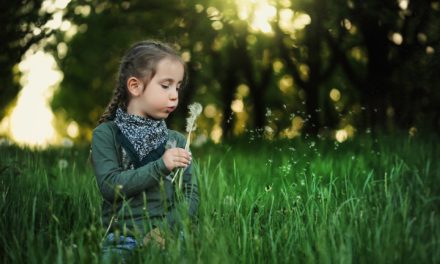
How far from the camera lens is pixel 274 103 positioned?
13273 millimetres

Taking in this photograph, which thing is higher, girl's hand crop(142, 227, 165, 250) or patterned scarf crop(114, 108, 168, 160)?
patterned scarf crop(114, 108, 168, 160)

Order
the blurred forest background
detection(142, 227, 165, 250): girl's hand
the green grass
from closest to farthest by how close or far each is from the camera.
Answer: the green grass
detection(142, 227, 165, 250): girl's hand
the blurred forest background

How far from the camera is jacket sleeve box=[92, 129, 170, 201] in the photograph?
9.59 feet

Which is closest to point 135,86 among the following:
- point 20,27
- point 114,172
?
point 114,172

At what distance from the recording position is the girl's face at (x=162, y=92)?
122 inches

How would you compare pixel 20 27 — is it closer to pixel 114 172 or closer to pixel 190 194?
pixel 114 172

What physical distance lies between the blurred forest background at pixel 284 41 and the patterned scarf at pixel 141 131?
149cm

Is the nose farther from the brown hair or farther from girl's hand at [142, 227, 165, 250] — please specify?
girl's hand at [142, 227, 165, 250]

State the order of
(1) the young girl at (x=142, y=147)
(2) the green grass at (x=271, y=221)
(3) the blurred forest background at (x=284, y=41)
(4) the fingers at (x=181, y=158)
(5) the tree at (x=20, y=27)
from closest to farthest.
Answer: (2) the green grass at (x=271, y=221)
(4) the fingers at (x=181, y=158)
(1) the young girl at (x=142, y=147)
(5) the tree at (x=20, y=27)
(3) the blurred forest background at (x=284, y=41)

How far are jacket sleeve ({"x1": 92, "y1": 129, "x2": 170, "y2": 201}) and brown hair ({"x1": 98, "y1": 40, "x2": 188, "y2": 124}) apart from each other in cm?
25

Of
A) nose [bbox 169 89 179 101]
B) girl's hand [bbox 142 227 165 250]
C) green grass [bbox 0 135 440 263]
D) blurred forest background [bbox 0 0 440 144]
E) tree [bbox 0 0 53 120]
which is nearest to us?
green grass [bbox 0 135 440 263]

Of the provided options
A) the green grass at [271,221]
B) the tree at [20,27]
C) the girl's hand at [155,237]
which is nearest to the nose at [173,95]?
the green grass at [271,221]

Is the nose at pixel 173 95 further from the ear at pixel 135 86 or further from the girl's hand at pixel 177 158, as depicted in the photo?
the girl's hand at pixel 177 158

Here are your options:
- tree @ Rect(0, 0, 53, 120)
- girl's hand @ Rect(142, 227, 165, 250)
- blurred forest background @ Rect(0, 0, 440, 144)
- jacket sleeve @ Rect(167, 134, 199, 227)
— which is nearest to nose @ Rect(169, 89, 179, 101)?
jacket sleeve @ Rect(167, 134, 199, 227)
